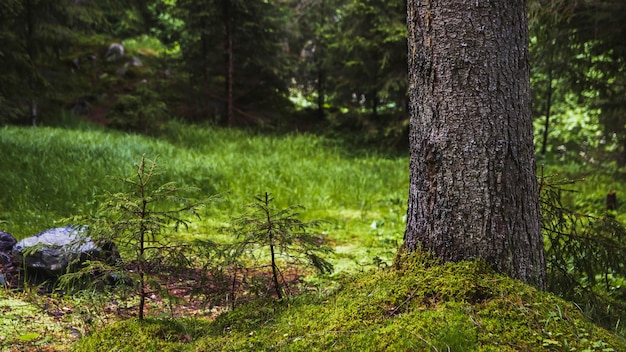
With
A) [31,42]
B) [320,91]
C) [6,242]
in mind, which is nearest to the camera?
[6,242]

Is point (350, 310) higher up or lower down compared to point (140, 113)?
lower down

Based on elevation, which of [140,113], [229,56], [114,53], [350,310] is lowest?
[350,310]

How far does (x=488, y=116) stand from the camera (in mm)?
2561

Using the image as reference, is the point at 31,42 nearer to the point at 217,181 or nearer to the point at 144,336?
the point at 217,181

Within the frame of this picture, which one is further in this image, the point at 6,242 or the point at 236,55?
the point at 236,55

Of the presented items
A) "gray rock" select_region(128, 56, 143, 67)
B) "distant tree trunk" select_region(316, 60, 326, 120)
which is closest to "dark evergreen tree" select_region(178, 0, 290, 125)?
"distant tree trunk" select_region(316, 60, 326, 120)

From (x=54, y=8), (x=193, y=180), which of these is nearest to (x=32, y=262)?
(x=193, y=180)

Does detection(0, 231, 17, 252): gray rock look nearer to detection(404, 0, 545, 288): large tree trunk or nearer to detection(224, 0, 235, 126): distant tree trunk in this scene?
detection(404, 0, 545, 288): large tree trunk

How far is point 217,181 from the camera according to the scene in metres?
8.33

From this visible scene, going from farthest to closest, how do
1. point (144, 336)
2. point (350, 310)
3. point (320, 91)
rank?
point (320, 91)
point (144, 336)
point (350, 310)

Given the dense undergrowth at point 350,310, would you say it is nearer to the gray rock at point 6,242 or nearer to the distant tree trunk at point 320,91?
the gray rock at point 6,242

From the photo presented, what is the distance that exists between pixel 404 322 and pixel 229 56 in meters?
13.5

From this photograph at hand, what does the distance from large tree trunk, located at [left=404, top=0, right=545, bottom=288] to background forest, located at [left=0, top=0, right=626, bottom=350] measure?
0.26 m

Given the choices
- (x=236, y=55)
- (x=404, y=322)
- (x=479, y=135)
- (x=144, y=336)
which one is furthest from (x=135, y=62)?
(x=404, y=322)
